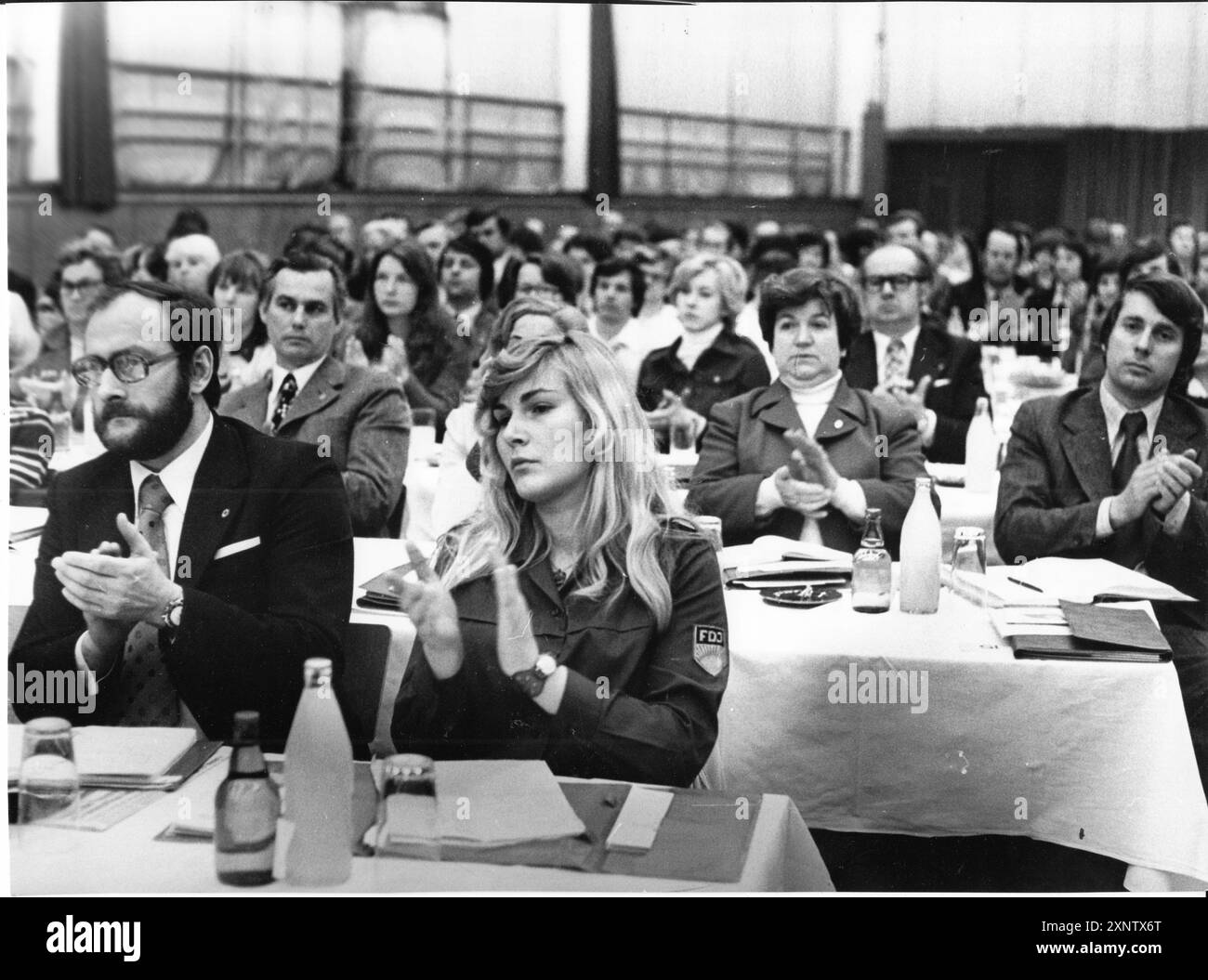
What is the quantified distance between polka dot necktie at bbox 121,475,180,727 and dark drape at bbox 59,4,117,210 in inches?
25.0

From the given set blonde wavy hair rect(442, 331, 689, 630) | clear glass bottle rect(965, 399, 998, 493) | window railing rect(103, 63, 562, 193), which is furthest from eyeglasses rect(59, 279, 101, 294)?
clear glass bottle rect(965, 399, 998, 493)

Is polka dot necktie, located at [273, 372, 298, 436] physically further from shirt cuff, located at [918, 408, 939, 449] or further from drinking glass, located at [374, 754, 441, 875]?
shirt cuff, located at [918, 408, 939, 449]

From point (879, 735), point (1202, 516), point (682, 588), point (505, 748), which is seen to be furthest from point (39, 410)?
point (1202, 516)

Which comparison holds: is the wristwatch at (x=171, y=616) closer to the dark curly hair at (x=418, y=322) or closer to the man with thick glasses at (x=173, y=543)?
the man with thick glasses at (x=173, y=543)

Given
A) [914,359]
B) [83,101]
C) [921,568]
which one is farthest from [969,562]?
[83,101]

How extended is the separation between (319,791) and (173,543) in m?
0.95

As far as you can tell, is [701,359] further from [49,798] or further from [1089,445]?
[49,798]

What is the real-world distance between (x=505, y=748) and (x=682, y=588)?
44cm

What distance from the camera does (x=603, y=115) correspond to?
10.1 feet

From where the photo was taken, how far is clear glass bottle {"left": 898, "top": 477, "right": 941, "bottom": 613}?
296cm

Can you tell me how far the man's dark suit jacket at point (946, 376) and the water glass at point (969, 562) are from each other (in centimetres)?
38

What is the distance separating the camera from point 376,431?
326 centimetres

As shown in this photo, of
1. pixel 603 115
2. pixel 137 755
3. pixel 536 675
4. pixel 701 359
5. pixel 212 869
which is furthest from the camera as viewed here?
pixel 701 359

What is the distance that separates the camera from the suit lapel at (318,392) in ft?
10.2
